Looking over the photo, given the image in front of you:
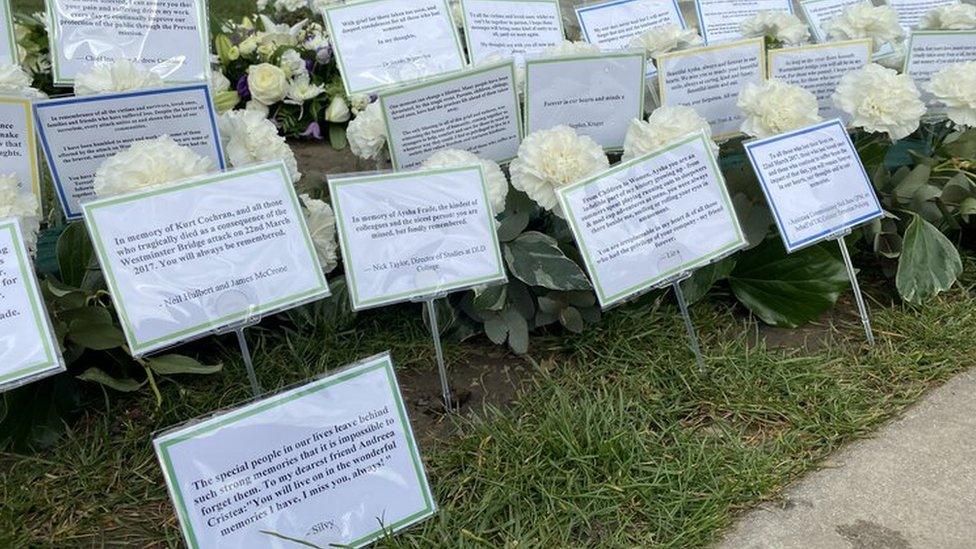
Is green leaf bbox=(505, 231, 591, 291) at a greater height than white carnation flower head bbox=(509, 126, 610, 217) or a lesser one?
lesser

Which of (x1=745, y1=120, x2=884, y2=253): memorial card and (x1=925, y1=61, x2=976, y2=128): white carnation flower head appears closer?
(x1=745, y1=120, x2=884, y2=253): memorial card

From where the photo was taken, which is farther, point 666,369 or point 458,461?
point 666,369

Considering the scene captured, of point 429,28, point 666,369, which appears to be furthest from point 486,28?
point 666,369

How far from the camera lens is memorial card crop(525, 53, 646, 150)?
2.15 metres

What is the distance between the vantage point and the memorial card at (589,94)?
2.15 metres

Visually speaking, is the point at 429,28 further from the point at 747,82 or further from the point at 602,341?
the point at 602,341

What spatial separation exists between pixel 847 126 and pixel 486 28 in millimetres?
1047

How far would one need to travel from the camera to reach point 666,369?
2014 millimetres

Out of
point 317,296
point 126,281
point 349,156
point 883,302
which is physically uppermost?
point 126,281

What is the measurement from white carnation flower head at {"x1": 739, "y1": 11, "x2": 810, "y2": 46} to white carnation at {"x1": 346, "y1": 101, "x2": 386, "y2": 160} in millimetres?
1115

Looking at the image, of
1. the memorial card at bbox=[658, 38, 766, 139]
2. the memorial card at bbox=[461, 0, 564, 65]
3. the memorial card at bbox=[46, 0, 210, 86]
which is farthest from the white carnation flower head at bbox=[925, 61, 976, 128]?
the memorial card at bbox=[46, 0, 210, 86]

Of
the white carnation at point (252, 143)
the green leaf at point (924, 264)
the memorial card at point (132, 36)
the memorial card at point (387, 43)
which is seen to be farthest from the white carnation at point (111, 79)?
the green leaf at point (924, 264)

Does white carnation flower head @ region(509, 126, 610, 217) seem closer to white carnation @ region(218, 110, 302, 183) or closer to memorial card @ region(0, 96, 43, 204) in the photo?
white carnation @ region(218, 110, 302, 183)

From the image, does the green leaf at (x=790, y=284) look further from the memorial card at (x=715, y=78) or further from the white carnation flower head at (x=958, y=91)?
the white carnation flower head at (x=958, y=91)
